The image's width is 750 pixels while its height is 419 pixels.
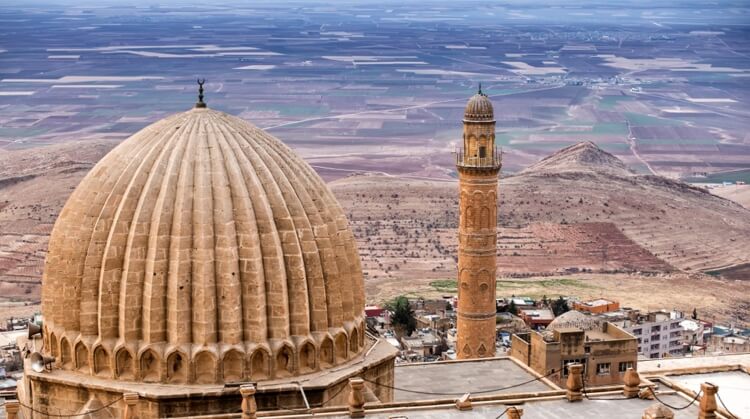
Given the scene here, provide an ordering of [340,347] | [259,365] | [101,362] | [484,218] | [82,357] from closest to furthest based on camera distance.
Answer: [259,365] → [101,362] → [82,357] → [340,347] → [484,218]

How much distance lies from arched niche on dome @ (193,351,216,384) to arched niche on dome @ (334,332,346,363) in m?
1.69

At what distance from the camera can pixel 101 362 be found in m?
16.8

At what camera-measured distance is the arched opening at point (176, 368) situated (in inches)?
648

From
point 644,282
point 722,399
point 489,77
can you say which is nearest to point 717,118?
point 489,77

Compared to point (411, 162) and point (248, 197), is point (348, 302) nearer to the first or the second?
point (248, 197)

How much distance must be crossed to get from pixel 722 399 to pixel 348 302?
853cm

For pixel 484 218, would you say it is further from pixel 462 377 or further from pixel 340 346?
pixel 340 346

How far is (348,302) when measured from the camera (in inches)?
689

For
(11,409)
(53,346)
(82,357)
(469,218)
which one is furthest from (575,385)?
(469,218)

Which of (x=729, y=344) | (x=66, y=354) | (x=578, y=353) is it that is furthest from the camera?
(x=729, y=344)

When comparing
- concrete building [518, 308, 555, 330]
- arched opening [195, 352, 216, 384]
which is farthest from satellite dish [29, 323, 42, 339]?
concrete building [518, 308, 555, 330]

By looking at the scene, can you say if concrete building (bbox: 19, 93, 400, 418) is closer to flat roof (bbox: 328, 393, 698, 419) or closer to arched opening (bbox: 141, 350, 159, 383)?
arched opening (bbox: 141, 350, 159, 383)

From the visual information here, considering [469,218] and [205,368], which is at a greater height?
[205,368]

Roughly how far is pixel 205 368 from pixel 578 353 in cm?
2015
